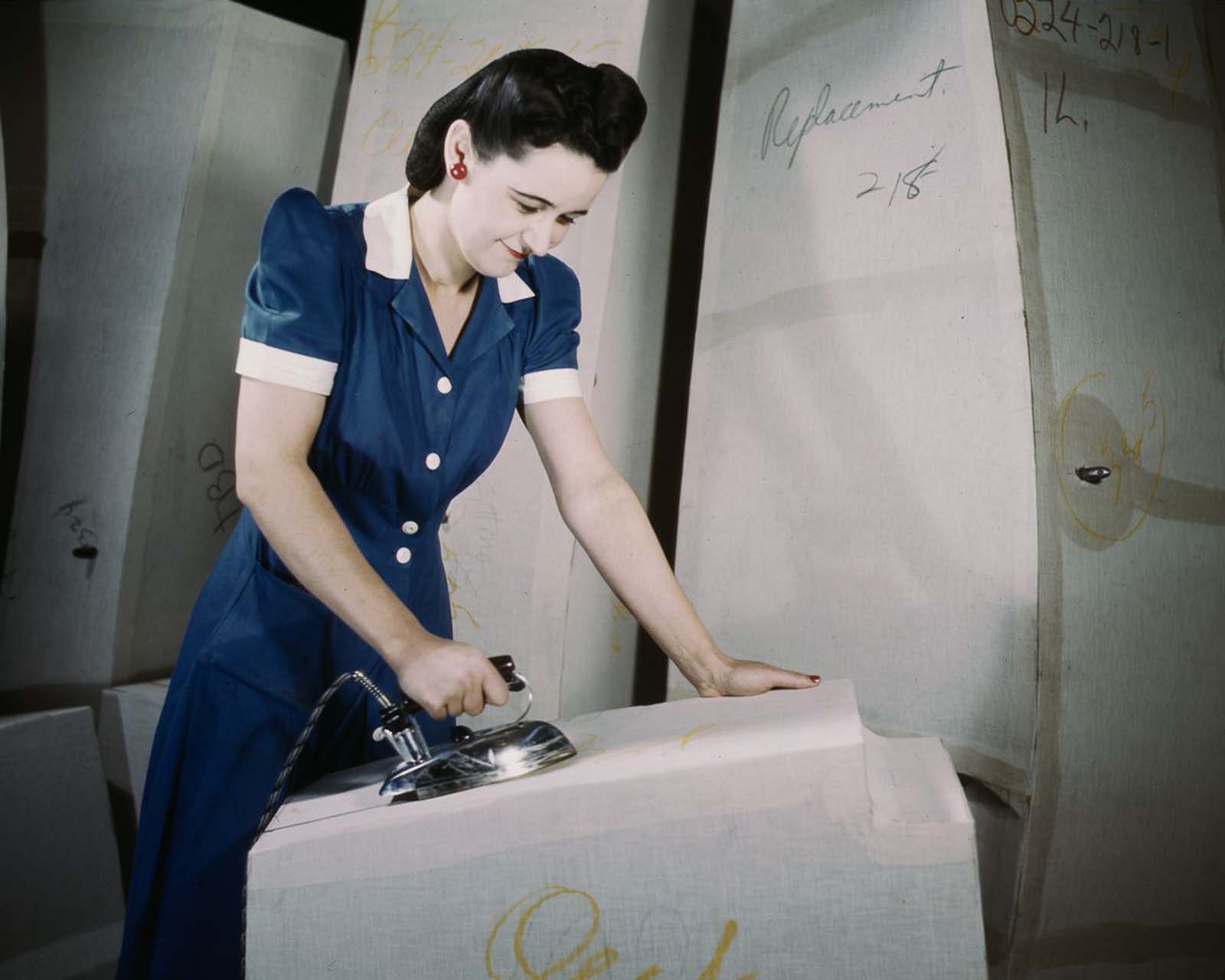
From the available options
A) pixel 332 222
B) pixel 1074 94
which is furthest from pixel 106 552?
pixel 1074 94

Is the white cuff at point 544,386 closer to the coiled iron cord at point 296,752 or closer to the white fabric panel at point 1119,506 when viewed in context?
the coiled iron cord at point 296,752

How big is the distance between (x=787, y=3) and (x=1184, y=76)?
21.8 inches

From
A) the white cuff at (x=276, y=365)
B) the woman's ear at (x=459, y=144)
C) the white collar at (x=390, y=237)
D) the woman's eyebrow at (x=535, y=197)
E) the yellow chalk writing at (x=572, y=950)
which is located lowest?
the yellow chalk writing at (x=572, y=950)

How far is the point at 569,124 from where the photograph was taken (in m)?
1.00

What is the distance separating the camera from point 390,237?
3.45ft

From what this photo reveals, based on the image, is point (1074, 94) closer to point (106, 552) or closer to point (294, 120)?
point (294, 120)

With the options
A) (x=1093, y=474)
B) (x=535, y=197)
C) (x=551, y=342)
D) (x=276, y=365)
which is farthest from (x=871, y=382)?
(x=276, y=365)

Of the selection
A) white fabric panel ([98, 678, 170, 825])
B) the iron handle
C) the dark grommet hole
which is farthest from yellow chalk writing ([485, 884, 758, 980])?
white fabric panel ([98, 678, 170, 825])

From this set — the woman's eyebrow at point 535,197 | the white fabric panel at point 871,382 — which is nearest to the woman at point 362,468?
the woman's eyebrow at point 535,197

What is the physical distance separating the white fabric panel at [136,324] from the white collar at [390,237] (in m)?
0.84

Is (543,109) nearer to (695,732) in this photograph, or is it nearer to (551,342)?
(551,342)

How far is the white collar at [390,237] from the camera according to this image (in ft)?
3.40

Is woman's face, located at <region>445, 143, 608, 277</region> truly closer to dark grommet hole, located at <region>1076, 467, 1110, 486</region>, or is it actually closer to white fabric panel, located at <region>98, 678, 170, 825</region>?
dark grommet hole, located at <region>1076, 467, 1110, 486</region>

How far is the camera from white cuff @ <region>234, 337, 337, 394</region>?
3.10 feet
